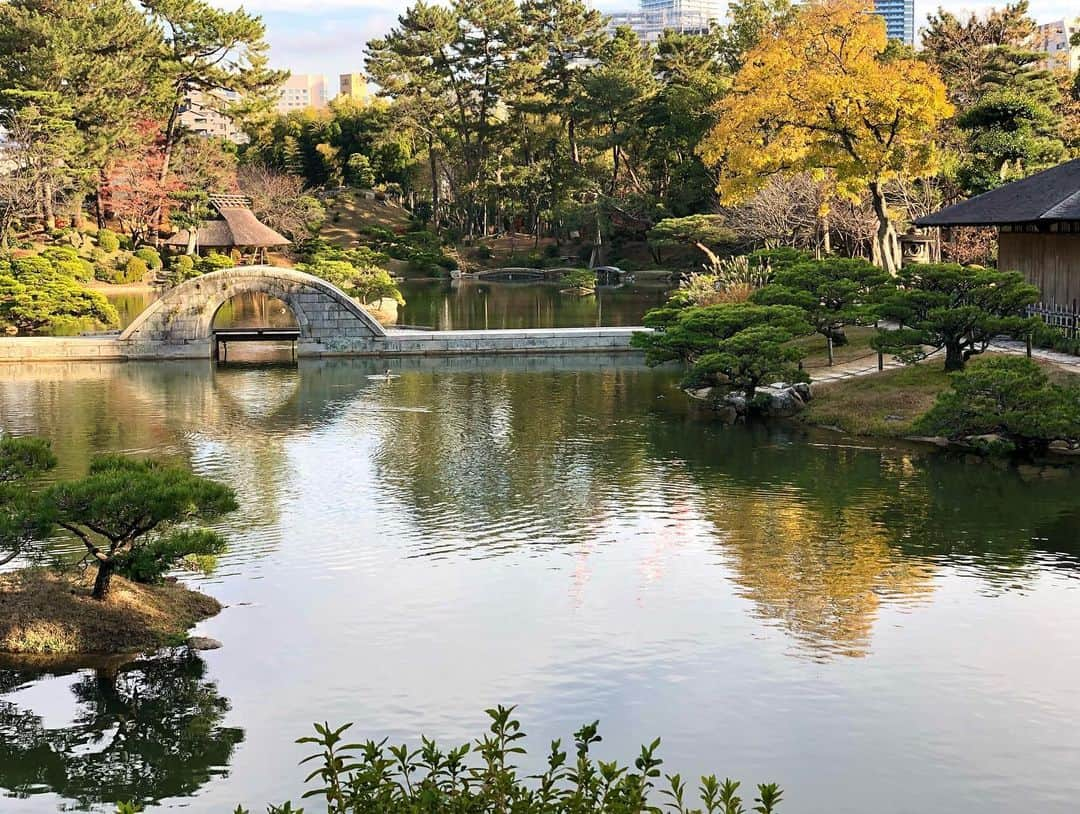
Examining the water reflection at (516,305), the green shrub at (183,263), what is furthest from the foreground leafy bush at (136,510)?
the green shrub at (183,263)

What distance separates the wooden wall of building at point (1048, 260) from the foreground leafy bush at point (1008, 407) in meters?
5.35

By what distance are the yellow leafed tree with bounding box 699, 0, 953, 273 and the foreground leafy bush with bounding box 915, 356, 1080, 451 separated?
11.2m

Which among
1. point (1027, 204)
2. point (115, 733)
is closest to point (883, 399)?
point (1027, 204)

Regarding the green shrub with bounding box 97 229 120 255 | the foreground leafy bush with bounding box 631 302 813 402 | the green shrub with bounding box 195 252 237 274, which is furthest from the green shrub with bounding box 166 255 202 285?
the foreground leafy bush with bounding box 631 302 813 402

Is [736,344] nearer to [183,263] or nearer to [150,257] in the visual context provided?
[183,263]

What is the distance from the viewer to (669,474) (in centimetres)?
1975

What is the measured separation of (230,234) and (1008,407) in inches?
1688

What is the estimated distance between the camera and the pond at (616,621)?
10195 mm

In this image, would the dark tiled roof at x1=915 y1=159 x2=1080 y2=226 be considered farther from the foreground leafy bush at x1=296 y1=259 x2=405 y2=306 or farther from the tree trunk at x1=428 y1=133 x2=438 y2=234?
the tree trunk at x1=428 y1=133 x2=438 y2=234

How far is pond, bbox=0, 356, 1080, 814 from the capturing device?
33.4ft

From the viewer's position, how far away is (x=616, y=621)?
1321cm

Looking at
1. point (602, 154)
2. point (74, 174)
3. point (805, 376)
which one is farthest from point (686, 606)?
point (602, 154)

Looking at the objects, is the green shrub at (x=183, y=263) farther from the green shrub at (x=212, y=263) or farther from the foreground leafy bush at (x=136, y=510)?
the foreground leafy bush at (x=136, y=510)

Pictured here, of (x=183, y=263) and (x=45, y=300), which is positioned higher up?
(x=183, y=263)
